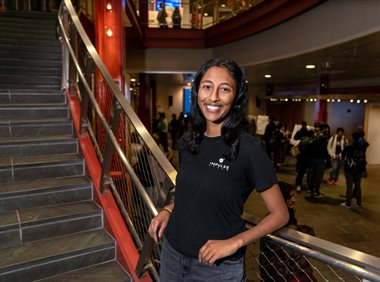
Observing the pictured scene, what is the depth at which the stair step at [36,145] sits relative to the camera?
3068 mm

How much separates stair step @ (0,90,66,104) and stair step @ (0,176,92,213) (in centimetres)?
121

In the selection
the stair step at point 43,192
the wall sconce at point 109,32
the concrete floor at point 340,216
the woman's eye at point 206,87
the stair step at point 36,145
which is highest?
the wall sconce at point 109,32

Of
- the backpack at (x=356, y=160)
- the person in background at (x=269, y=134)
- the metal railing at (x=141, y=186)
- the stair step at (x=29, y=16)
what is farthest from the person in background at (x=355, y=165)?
the stair step at (x=29, y=16)

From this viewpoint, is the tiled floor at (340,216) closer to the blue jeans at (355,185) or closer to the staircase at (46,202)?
the blue jeans at (355,185)

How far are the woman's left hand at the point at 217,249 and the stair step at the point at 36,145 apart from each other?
2.49m

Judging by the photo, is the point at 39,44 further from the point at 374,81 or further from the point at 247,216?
the point at 374,81

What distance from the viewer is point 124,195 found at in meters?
2.98

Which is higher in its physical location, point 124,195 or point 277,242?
point 277,242

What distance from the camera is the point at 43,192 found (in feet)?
9.02

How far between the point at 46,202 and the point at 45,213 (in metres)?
0.18

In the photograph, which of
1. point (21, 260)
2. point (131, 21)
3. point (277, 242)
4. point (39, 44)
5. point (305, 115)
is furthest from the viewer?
point (305, 115)

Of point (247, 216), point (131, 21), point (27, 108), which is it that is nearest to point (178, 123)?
point (131, 21)

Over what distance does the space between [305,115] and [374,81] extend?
4.49 m

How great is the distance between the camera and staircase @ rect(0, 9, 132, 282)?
2.30 m
